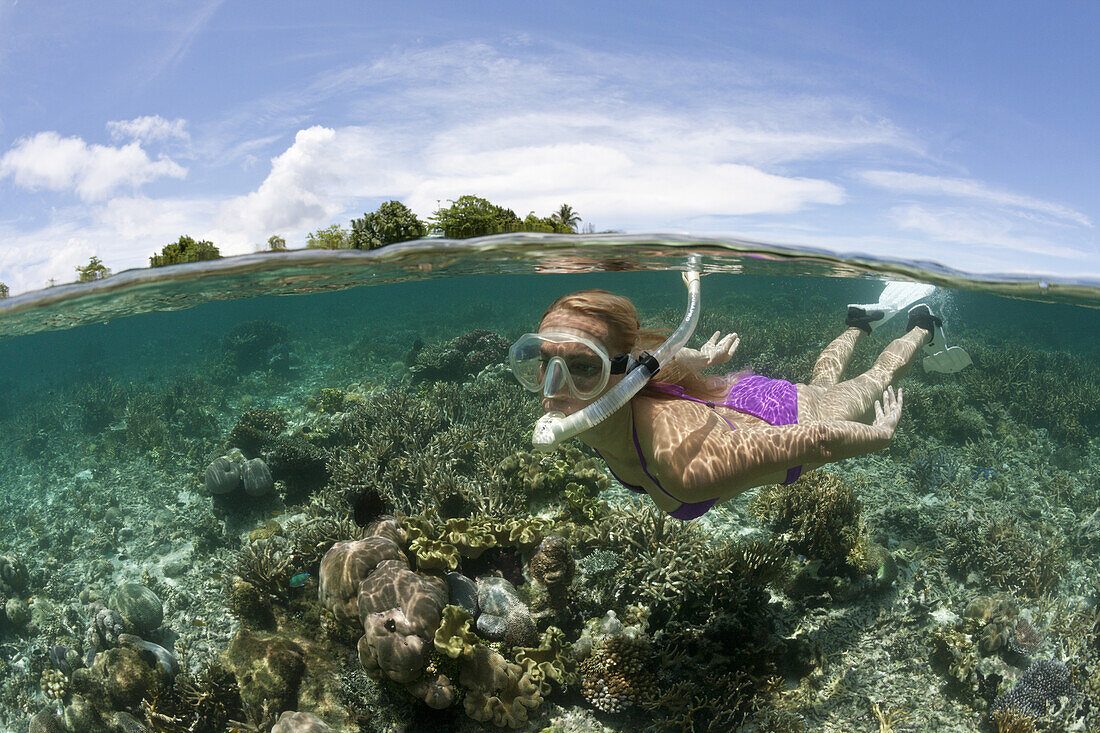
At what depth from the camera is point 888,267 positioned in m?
13.2

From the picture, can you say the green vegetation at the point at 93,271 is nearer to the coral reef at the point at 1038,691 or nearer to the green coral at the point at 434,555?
the green coral at the point at 434,555

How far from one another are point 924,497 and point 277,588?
1011 cm

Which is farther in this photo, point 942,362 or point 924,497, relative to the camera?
point 924,497

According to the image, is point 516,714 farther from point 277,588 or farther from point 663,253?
point 663,253

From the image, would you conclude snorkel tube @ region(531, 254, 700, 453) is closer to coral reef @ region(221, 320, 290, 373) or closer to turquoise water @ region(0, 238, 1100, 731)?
turquoise water @ region(0, 238, 1100, 731)

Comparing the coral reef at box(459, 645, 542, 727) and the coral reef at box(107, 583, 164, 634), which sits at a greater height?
the coral reef at box(459, 645, 542, 727)

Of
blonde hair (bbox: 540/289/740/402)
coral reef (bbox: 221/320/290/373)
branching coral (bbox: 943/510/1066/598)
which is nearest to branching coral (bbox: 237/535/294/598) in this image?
blonde hair (bbox: 540/289/740/402)

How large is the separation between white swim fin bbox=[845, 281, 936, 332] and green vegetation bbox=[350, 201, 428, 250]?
28.2 ft

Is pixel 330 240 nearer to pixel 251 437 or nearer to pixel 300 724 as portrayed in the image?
pixel 251 437

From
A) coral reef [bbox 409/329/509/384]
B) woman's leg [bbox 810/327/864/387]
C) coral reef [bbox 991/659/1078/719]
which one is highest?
woman's leg [bbox 810/327/864/387]

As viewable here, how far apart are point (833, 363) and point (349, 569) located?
16.5ft

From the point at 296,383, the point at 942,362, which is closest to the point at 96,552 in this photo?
the point at 296,383

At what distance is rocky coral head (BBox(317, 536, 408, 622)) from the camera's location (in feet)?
16.0

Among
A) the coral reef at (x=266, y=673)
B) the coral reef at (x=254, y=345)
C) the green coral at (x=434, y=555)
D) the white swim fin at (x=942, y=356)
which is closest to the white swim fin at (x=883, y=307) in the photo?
the white swim fin at (x=942, y=356)
